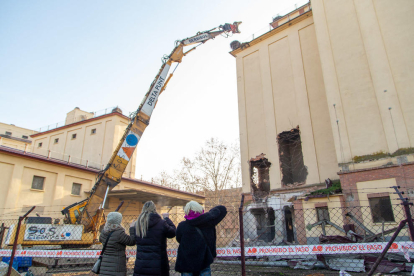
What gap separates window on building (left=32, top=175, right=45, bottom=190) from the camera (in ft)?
61.9

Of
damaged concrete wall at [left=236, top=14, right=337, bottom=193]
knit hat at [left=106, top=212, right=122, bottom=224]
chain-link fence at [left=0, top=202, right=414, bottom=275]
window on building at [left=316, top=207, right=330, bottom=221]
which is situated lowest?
chain-link fence at [left=0, top=202, right=414, bottom=275]

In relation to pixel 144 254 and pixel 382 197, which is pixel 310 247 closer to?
pixel 144 254

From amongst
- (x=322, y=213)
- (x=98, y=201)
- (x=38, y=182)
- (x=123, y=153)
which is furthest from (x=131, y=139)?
(x=38, y=182)

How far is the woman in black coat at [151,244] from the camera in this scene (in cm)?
363

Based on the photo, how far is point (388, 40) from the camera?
47.5 ft

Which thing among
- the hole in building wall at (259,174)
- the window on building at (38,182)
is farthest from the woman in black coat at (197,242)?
the window on building at (38,182)

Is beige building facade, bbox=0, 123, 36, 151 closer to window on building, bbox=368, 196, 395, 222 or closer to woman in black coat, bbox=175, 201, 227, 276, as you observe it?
window on building, bbox=368, 196, 395, 222

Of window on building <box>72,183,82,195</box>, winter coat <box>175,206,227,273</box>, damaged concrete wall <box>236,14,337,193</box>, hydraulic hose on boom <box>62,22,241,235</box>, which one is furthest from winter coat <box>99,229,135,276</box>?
window on building <box>72,183,82,195</box>

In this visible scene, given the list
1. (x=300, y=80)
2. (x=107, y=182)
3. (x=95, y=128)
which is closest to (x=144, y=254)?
(x=107, y=182)

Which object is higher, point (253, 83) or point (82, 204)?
point (253, 83)

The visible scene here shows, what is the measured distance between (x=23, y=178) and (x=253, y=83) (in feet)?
60.1

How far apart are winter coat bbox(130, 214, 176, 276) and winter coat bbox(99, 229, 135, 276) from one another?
279 mm

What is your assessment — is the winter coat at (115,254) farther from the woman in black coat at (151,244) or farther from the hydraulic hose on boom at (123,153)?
the hydraulic hose on boom at (123,153)

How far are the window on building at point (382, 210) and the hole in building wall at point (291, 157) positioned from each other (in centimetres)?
553
